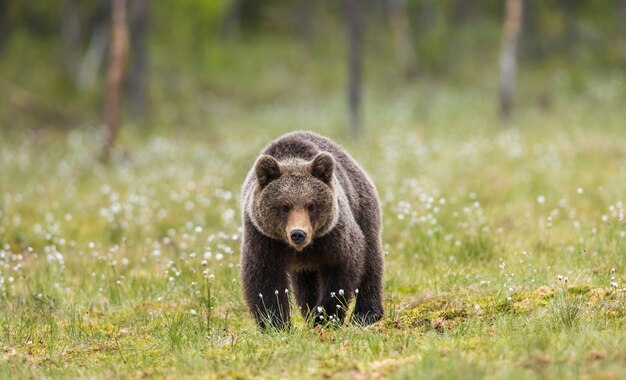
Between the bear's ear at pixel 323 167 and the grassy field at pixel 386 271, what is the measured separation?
4.04ft

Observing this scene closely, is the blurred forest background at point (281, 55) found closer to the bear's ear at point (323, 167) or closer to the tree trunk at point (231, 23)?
the tree trunk at point (231, 23)

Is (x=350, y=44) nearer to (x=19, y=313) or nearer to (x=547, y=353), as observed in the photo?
(x=19, y=313)

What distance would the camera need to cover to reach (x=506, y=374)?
441 centimetres

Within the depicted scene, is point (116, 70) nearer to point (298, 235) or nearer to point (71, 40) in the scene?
point (298, 235)

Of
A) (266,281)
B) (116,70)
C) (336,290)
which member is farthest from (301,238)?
(116,70)

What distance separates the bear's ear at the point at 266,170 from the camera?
21.0 ft

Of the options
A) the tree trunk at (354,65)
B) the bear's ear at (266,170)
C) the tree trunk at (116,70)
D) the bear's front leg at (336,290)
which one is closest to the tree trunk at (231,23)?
the tree trunk at (354,65)

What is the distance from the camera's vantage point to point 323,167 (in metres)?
6.43

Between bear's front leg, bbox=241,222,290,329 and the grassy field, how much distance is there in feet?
0.76

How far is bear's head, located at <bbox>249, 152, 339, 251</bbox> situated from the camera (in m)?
6.27

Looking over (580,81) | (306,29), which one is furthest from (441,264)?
(306,29)

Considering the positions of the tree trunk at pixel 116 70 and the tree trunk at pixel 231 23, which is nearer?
the tree trunk at pixel 116 70

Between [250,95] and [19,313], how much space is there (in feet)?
115

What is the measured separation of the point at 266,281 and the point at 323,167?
3.40 ft
